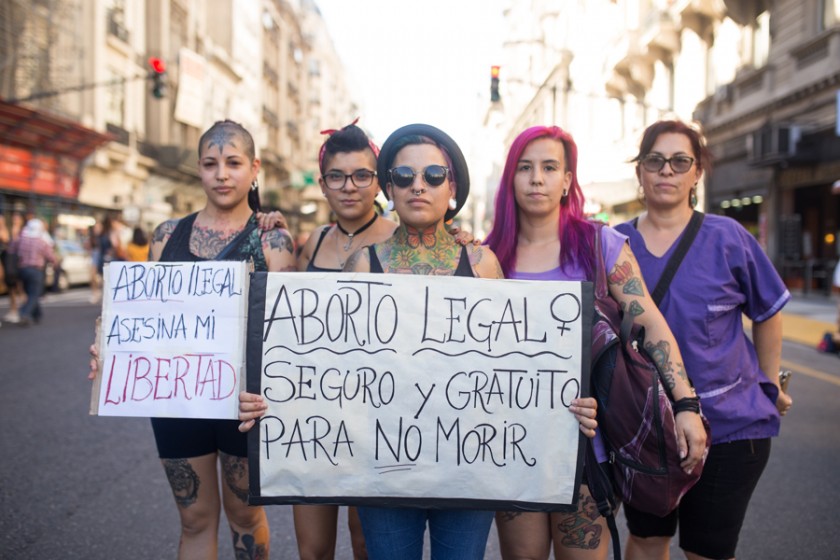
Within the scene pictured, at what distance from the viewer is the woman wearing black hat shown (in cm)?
221

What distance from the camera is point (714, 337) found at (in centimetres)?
251

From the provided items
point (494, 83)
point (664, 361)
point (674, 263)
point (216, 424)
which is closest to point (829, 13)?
point (494, 83)

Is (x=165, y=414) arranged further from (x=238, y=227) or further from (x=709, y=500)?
(x=709, y=500)

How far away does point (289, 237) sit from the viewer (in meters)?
2.89

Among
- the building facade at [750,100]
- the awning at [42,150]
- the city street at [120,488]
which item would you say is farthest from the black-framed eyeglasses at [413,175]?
the awning at [42,150]

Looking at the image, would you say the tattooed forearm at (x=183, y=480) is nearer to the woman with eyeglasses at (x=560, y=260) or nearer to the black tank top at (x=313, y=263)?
the black tank top at (x=313, y=263)

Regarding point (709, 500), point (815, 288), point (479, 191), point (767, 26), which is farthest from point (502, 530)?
point (479, 191)

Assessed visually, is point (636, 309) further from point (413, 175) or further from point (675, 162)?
point (413, 175)

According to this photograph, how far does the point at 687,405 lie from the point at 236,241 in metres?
1.79

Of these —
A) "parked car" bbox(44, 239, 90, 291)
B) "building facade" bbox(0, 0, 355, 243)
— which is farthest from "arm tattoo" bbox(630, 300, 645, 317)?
"parked car" bbox(44, 239, 90, 291)

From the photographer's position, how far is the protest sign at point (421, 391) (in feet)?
7.16

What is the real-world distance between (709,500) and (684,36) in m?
25.1

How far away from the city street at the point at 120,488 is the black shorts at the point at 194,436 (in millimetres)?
1057

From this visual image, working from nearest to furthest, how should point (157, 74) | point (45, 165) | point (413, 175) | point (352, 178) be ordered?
point (413, 175) → point (352, 178) → point (157, 74) → point (45, 165)
